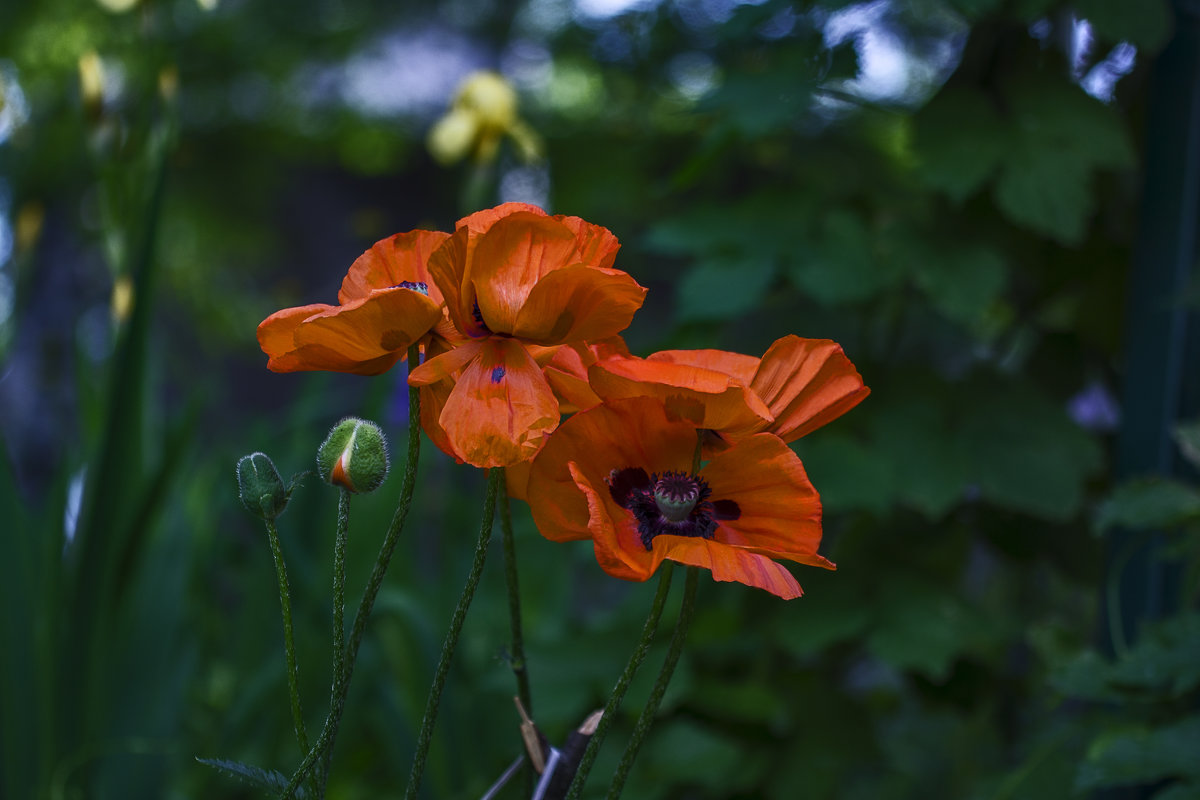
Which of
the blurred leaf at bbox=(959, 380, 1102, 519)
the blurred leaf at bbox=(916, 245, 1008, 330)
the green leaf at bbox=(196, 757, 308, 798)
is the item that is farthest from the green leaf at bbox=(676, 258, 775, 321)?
the green leaf at bbox=(196, 757, 308, 798)

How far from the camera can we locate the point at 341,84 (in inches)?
214

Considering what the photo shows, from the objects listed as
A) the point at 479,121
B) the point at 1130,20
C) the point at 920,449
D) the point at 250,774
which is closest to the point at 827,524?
the point at 920,449

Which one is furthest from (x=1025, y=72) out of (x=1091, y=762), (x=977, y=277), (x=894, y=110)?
(x=1091, y=762)

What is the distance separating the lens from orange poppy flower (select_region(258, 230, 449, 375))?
1.15 feet

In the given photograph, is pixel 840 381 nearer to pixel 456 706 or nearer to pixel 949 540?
pixel 949 540

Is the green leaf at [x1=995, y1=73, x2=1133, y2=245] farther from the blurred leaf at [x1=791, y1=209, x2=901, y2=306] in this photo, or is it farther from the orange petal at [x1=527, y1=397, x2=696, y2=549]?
the orange petal at [x1=527, y1=397, x2=696, y2=549]

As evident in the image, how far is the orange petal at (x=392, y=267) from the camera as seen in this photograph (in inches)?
16.1

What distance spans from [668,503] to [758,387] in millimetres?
61

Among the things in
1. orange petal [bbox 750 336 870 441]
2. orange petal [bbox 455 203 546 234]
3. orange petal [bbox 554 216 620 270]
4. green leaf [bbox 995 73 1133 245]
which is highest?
orange petal [bbox 455 203 546 234]

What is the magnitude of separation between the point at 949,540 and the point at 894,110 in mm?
537

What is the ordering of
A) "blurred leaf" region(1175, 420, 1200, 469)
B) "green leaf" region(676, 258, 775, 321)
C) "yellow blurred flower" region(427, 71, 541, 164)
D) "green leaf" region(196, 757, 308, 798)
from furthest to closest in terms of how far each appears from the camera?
"yellow blurred flower" region(427, 71, 541, 164) → "green leaf" region(676, 258, 775, 321) → "blurred leaf" region(1175, 420, 1200, 469) → "green leaf" region(196, 757, 308, 798)

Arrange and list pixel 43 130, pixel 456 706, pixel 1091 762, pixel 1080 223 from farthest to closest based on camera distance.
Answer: pixel 43 130 < pixel 456 706 < pixel 1080 223 < pixel 1091 762

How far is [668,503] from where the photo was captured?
38cm

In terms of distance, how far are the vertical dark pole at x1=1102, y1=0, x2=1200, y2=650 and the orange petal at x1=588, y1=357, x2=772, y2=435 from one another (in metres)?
0.89
